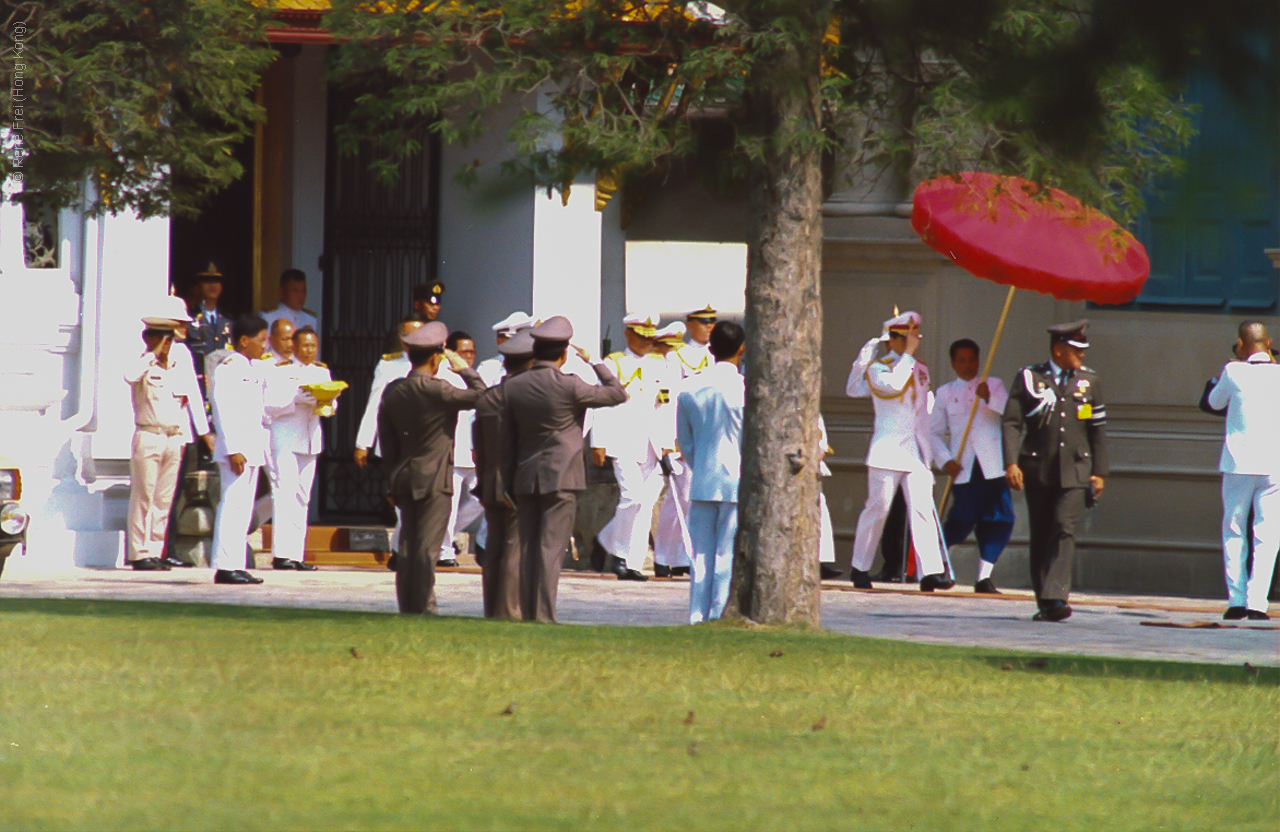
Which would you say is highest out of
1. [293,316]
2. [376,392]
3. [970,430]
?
[293,316]

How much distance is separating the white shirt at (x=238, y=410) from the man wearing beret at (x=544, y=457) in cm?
338

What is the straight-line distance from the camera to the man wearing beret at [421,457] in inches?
441

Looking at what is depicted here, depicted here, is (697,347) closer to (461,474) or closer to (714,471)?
(461,474)

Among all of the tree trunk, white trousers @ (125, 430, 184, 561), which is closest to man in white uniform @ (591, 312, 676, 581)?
white trousers @ (125, 430, 184, 561)

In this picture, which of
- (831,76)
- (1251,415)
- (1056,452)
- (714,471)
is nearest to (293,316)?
(714,471)

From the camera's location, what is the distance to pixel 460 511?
15594 millimetres

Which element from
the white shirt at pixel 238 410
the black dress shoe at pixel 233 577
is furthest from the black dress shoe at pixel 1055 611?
the white shirt at pixel 238 410

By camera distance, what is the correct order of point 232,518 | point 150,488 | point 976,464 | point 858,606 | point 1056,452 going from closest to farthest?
point 1056,452, point 858,606, point 232,518, point 150,488, point 976,464

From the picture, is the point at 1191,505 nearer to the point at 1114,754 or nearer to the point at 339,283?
the point at 339,283

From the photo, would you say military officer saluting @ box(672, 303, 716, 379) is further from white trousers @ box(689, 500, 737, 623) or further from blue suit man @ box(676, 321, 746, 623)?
white trousers @ box(689, 500, 737, 623)

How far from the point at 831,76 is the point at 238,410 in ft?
24.7

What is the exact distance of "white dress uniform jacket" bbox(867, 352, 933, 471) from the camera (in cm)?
1500

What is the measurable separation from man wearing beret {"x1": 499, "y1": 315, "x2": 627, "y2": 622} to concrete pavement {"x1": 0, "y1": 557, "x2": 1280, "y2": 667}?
0.59 m

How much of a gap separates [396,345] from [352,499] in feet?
6.22
